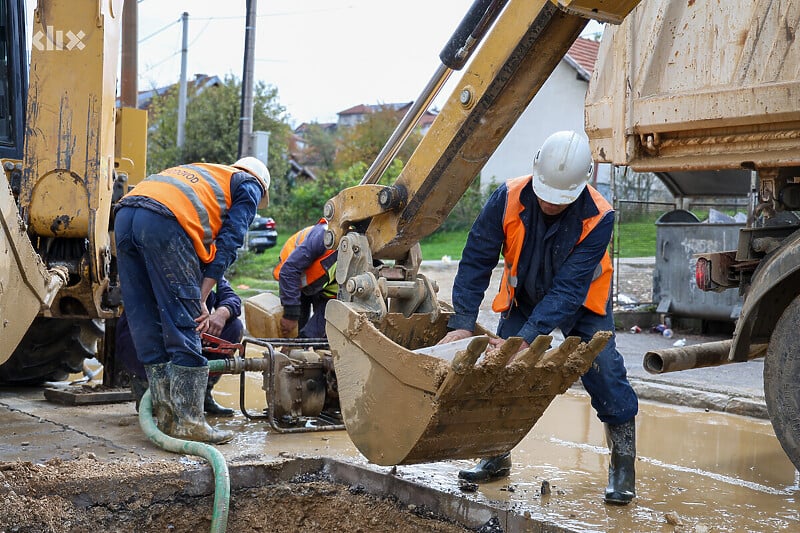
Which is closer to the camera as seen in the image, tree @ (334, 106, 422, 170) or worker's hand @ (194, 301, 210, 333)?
worker's hand @ (194, 301, 210, 333)

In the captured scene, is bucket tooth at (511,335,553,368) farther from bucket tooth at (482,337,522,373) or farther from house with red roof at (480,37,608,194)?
house with red roof at (480,37,608,194)

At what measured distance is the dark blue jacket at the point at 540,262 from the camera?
396cm

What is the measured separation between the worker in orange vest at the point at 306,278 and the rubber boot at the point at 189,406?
1194 millimetres

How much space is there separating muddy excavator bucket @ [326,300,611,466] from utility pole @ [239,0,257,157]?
36.5 ft

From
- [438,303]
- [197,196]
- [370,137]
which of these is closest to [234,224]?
[197,196]

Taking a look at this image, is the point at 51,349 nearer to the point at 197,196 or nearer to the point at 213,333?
the point at 213,333

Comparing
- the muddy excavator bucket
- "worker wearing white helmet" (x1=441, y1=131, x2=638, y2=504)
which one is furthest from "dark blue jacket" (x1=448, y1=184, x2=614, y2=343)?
the muddy excavator bucket

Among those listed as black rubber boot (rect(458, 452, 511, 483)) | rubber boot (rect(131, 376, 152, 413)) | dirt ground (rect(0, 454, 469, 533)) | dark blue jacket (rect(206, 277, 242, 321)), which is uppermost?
dark blue jacket (rect(206, 277, 242, 321))

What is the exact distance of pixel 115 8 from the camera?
16.8ft

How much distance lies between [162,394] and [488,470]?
1776mm

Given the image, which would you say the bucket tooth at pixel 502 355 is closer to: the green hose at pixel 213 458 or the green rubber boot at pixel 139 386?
the green hose at pixel 213 458

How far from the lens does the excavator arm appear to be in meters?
3.48

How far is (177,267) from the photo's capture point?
15.5 ft

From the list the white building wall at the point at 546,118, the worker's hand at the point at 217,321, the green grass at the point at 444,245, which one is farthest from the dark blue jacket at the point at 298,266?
the white building wall at the point at 546,118
